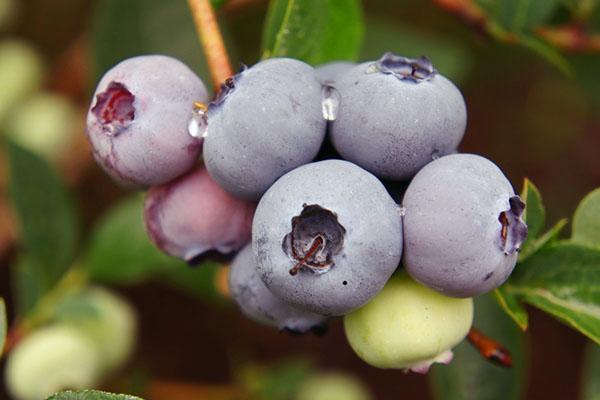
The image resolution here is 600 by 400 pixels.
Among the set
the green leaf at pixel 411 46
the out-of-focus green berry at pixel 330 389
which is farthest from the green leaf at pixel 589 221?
the out-of-focus green berry at pixel 330 389

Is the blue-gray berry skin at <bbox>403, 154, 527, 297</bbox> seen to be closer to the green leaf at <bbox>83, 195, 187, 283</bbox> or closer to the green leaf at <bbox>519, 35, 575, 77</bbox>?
the green leaf at <bbox>519, 35, 575, 77</bbox>

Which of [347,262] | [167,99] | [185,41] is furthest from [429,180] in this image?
[185,41]

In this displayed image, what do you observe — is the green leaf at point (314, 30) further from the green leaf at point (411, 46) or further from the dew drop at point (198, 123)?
the green leaf at point (411, 46)

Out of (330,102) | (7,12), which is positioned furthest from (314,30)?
(7,12)

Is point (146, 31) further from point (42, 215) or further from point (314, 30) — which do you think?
point (314, 30)

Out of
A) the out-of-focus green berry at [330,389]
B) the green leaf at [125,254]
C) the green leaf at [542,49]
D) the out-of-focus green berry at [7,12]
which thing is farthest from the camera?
the out-of-focus green berry at [7,12]

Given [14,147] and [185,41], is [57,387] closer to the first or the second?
[14,147]
